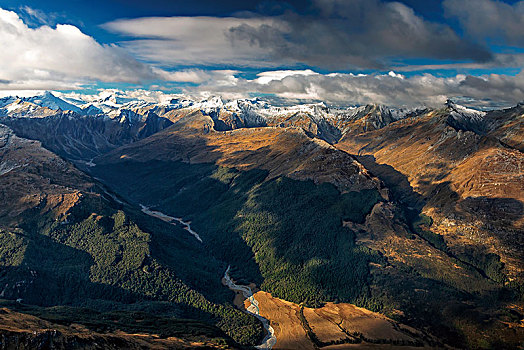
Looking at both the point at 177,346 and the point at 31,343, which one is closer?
the point at 31,343

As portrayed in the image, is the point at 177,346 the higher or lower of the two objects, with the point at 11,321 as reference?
lower

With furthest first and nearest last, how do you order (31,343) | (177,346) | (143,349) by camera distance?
1. (177,346)
2. (143,349)
3. (31,343)

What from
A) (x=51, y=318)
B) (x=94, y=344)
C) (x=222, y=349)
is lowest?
(x=222, y=349)

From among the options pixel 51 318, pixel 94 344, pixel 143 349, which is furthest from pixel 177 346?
pixel 51 318

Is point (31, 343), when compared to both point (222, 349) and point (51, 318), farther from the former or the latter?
point (222, 349)

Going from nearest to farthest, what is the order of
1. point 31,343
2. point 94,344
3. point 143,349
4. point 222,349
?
point 31,343 → point 94,344 → point 143,349 → point 222,349

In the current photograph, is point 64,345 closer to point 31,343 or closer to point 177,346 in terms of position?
point 31,343

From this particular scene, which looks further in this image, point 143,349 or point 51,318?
point 51,318

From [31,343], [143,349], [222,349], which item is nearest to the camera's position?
[31,343]

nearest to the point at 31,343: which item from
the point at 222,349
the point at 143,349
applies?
the point at 143,349

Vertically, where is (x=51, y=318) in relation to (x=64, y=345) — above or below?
below
